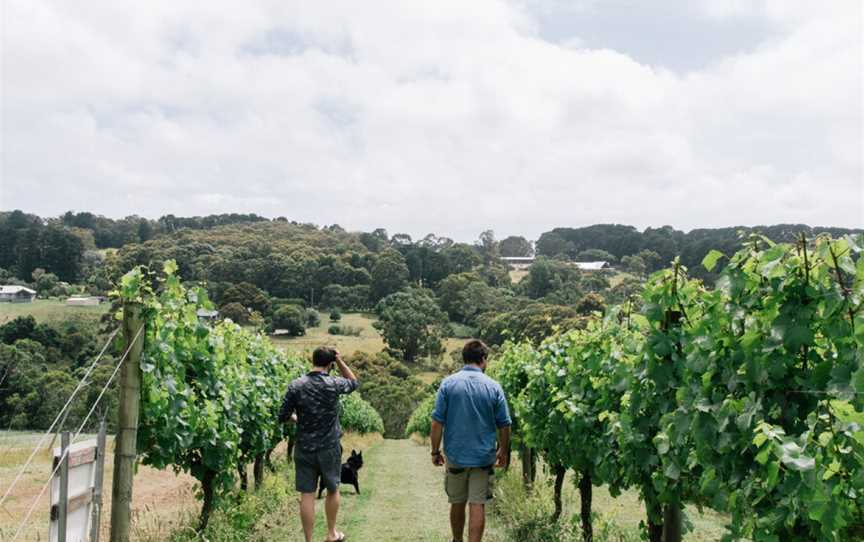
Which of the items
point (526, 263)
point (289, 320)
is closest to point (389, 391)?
point (289, 320)

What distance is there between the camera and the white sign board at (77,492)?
13.1 ft

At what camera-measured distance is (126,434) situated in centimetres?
498

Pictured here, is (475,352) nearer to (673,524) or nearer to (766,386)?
(673,524)

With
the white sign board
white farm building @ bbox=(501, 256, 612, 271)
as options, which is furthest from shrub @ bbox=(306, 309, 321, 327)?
the white sign board

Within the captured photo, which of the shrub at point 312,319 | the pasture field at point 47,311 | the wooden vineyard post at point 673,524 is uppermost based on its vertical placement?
the wooden vineyard post at point 673,524

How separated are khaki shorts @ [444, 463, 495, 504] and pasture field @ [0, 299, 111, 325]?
52.9 m

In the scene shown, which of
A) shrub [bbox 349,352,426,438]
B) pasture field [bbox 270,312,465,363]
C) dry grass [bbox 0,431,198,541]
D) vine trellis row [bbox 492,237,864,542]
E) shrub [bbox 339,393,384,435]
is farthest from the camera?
pasture field [bbox 270,312,465,363]

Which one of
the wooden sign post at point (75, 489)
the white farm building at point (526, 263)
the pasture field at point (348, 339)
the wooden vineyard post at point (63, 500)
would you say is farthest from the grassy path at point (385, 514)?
the white farm building at point (526, 263)

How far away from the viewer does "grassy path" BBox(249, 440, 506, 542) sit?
28.3ft

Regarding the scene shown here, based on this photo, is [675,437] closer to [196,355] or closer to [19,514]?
[196,355]

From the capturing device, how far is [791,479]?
122 inches

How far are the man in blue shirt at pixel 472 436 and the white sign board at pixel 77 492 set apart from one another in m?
2.77

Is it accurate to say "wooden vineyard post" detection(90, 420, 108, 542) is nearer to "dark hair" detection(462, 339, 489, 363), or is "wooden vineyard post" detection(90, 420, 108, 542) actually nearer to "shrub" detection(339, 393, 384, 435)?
"dark hair" detection(462, 339, 489, 363)

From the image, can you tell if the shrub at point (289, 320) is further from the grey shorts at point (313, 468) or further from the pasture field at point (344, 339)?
the grey shorts at point (313, 468)
